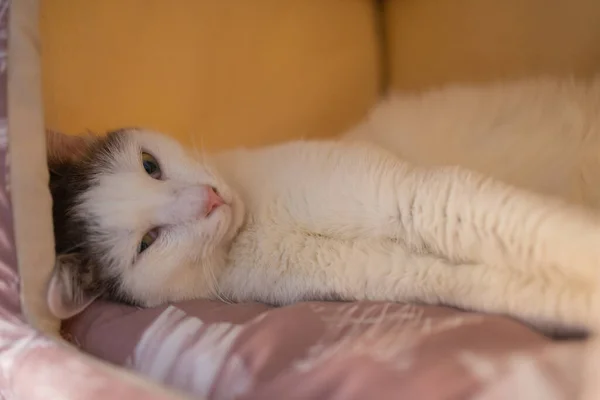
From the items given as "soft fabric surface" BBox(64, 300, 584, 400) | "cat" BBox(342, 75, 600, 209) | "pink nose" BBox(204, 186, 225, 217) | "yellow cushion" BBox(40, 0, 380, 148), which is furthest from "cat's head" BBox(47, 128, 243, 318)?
"cat" BBox(342, 75, 600, 209)

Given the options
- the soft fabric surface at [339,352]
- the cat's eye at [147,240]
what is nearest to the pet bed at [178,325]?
the soft fabric surface at [339,352]

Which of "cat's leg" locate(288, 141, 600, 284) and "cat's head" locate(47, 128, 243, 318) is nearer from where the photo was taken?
"cat's leg" locate(288, 141, 600, 284)

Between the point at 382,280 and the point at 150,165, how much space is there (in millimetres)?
560

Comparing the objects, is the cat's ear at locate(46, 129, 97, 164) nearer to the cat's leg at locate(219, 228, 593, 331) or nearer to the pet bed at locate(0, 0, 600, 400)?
the pet bed at locate(0, 0, 600, 400)

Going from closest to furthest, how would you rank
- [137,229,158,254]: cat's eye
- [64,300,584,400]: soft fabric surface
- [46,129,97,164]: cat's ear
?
[64,300,584,400]: soft fabric surface
[137,229,158,254]: cat's eye
[46,129,97,164]: cat's ear

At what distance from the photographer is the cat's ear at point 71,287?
998 millimetres

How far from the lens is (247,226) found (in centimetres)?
121

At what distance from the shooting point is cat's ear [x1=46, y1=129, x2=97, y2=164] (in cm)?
124

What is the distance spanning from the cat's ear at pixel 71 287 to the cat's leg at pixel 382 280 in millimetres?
271

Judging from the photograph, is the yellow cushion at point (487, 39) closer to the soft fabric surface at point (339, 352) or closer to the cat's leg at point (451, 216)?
the cat's leg at point (451, 216)

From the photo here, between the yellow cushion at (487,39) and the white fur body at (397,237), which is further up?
the yellow cushion at (487,39)

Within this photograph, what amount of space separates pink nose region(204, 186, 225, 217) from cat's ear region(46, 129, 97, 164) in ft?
1.17

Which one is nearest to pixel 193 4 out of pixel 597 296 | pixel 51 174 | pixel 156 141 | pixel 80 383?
pixel 156 141

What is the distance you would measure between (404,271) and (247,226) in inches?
15.1
